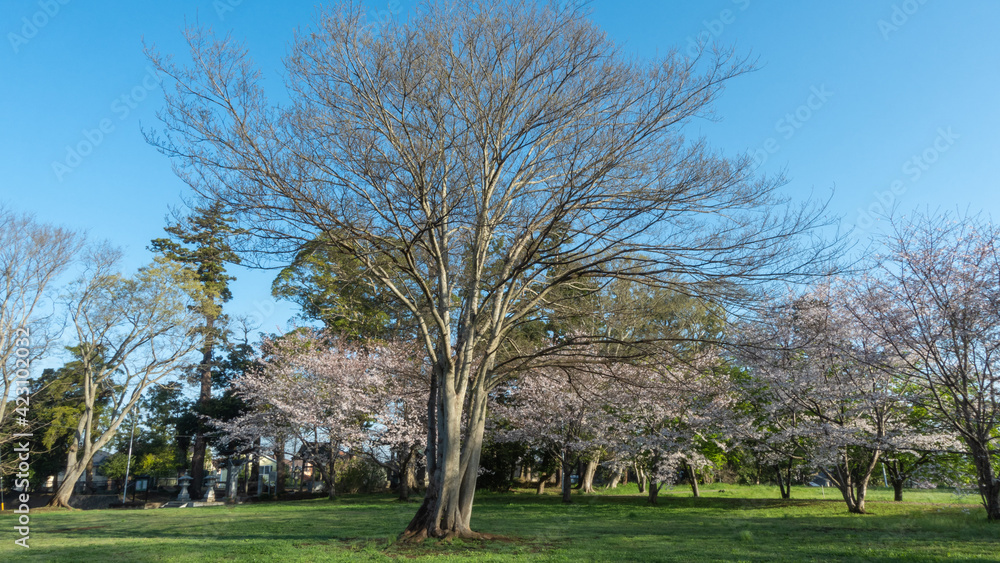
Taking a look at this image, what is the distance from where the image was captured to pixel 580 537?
30.8 ft

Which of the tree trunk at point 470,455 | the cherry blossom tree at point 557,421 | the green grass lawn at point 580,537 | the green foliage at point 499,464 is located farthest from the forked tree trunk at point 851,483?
the green foliage at point 499,464

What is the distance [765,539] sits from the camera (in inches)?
347

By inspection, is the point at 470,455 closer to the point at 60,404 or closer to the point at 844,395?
the point at 844,395

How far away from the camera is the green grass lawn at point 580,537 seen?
7219mm

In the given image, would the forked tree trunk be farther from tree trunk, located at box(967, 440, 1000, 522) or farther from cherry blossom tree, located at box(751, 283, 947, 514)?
tree trunk, located at box(967, 440, 1000, 522)

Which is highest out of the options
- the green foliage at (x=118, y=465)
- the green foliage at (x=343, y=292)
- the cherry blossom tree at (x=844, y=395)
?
the green foliage at (x=343, y=292)

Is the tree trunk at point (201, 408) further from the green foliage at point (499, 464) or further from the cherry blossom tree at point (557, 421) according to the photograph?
the cherry blossom tree at point (557, 421)

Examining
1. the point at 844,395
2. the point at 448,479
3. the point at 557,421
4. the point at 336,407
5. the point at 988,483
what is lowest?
the point at 988,483

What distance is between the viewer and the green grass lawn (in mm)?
7219


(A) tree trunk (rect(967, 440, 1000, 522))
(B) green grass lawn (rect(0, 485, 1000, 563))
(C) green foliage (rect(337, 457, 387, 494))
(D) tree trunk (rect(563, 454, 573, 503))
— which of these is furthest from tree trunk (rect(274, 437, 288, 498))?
(A) tree trunk (rect(967, 440, 1000, 522))

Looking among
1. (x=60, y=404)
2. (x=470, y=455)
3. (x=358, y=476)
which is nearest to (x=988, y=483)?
(x=470, y=455)

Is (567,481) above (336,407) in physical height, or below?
below

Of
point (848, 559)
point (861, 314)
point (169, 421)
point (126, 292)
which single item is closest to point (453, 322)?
point (848, 559)

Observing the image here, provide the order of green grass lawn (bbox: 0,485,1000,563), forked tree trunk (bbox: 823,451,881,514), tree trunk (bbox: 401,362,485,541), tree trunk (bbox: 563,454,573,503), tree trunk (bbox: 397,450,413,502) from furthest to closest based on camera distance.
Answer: tree trunk (bbox: 397,450,413,502), tree trunk (bbox: 563,454,573,503), forked tree trunk (bbox: 823,451,881,514), tree trunk (bbox: 401,362,485,541), green grass lawn (bbox: 0,485,1000,563)
